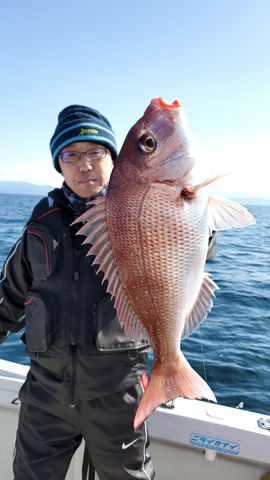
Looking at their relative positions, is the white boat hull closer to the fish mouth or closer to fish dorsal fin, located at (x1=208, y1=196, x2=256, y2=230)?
fish dorsal fin, located at (x1=208, y1=196, x2=256, y2=230)

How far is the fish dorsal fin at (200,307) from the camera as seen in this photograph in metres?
1.88

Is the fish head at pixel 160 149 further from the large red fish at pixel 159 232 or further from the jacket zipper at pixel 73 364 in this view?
the jacket zipper at pixel 73 364

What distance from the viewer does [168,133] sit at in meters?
1.68

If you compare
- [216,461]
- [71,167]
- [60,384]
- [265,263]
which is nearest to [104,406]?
[60,384]

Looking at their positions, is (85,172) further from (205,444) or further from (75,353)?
(205,444)

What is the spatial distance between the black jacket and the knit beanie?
1.59ft

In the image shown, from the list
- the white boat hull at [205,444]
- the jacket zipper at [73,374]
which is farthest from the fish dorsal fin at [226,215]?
the white boat hull at [205,444]

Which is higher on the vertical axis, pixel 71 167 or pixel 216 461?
pixel 71 167

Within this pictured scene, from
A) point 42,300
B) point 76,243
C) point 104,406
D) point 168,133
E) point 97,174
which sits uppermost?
point 168,133

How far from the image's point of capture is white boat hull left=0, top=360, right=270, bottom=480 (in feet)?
9.11

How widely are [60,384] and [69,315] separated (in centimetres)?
43

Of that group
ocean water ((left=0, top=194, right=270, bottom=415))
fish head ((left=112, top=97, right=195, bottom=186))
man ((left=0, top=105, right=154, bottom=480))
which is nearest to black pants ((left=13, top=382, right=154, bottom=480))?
man ((left=0, top=105, right=154, bottom=480))

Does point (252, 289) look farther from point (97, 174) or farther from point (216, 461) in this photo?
point (97, 174)

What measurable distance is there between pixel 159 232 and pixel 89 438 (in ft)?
4.84
